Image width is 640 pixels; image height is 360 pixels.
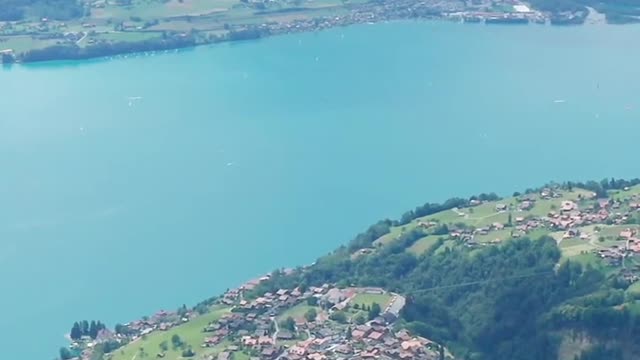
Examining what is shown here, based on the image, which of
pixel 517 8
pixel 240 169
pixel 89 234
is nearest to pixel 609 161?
pixel 240 169

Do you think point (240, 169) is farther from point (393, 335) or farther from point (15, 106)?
point (393, 335)

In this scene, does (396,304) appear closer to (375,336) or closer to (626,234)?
(375,336)

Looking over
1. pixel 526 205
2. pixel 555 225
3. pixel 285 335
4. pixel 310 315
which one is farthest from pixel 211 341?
pixel 526 205

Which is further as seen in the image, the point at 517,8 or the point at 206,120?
the point at 517,8

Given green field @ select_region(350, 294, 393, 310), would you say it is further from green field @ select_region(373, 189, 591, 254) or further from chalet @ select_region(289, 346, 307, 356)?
green field @ select_region(373, 189, 591, 254)

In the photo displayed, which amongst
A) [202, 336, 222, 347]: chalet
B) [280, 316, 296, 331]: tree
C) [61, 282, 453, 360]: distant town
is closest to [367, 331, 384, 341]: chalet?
[61, 282, 453, 360]: distant town

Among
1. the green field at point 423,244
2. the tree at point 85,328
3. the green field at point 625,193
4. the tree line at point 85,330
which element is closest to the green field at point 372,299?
the green field at point 423,244

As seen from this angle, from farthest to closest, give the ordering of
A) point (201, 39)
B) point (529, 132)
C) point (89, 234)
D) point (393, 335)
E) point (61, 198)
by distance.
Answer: point (201, 39) → point (529, 132) → point (61, 198) → point (89, 234) → point (393, 335)
